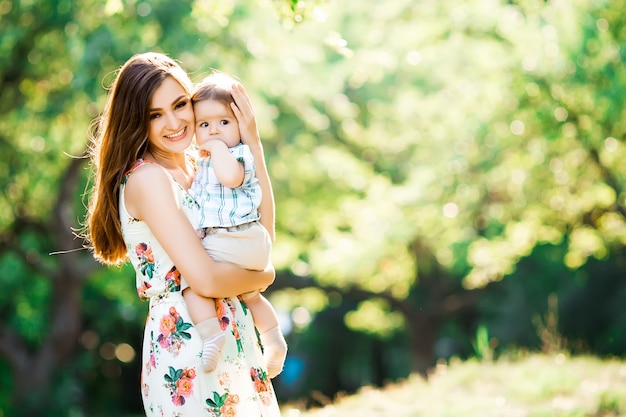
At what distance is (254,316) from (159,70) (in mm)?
897

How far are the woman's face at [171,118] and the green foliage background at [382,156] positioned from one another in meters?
2.99

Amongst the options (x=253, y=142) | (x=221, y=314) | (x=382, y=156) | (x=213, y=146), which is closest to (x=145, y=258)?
(x=221, y=314)

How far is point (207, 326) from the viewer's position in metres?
2.77

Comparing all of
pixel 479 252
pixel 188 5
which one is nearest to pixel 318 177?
pixel 479 252

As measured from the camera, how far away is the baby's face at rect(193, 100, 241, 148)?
298cm

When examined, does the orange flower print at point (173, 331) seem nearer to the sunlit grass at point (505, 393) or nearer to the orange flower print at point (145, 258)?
the orange flower print at point (145, 258)

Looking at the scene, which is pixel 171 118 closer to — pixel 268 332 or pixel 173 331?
pixel 173 331

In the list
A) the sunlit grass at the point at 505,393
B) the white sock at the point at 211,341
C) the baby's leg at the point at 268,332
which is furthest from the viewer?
the sunlit grass at the point at 505,393

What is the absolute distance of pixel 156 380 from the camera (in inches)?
111

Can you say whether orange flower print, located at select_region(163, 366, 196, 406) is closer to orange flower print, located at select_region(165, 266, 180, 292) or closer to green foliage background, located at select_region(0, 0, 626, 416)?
orange flower print, located at select_region(165, 266, 180, 292)

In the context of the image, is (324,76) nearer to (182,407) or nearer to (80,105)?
(80,105)

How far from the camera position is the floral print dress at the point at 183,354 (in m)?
2.79

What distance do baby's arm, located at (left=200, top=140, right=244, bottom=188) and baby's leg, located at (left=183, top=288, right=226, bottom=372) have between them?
0.37 m

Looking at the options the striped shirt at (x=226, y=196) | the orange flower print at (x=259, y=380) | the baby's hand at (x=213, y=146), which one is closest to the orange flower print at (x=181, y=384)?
the orange flower print at (x=259, y=380)
